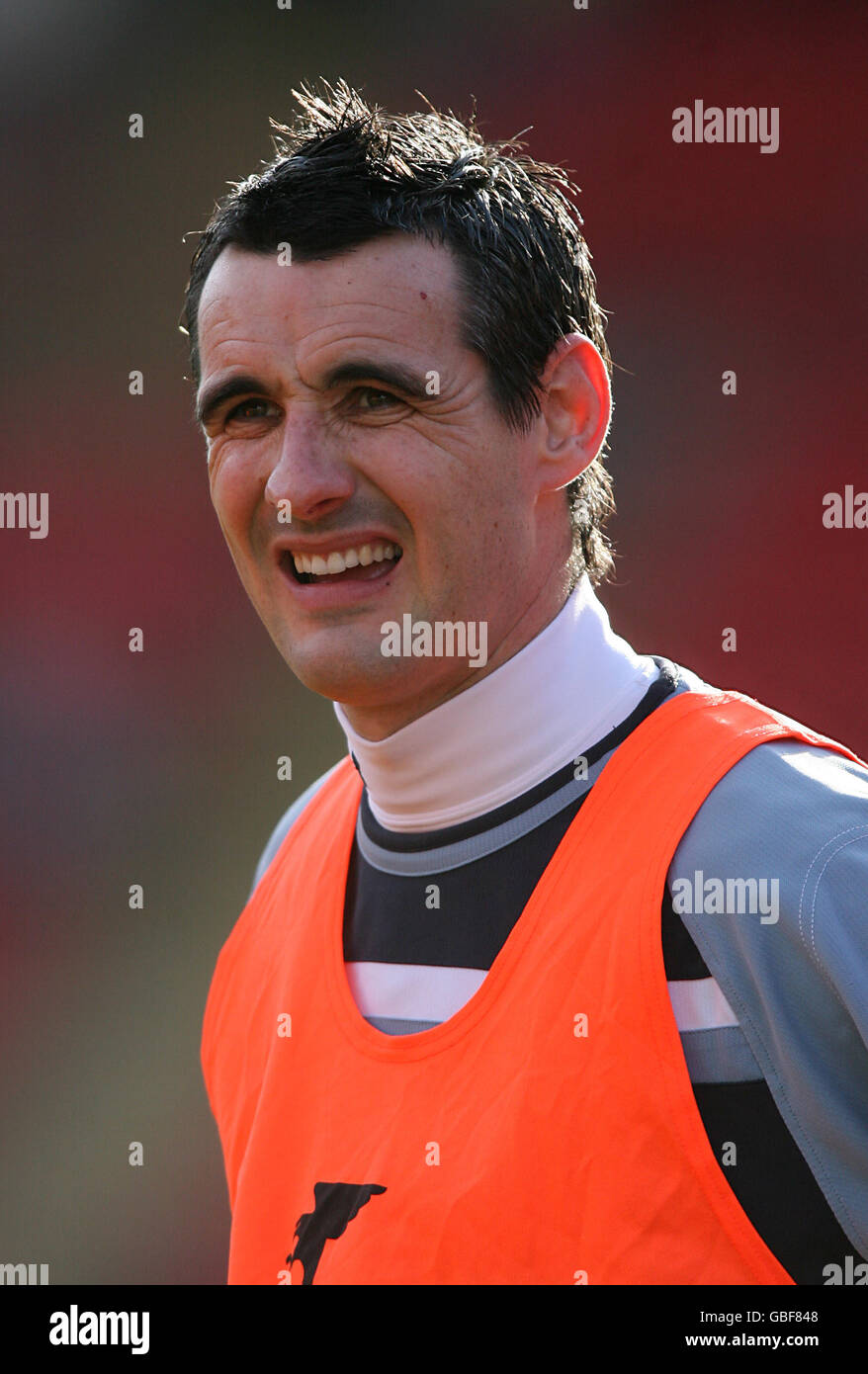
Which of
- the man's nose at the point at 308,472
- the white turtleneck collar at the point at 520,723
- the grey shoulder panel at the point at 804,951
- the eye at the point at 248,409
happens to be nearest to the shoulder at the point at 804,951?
the grey shoulder panel at the point at 804,951

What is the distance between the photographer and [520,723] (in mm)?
1484

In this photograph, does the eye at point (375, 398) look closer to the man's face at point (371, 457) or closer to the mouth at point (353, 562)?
the man's face at point (371, 457)

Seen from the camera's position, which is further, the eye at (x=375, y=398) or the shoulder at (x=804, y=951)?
the eye at (x=375, y=398)

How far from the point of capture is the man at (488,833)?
1.17 meters

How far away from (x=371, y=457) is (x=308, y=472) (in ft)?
0.23

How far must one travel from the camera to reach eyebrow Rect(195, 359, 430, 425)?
141cm

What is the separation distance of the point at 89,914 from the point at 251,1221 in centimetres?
288

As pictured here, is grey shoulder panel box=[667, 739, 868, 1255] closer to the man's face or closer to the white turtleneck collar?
the white turtleneck collar

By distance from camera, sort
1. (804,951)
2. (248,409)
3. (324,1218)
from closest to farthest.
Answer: (804,951) < (324,1218) < (248,409)

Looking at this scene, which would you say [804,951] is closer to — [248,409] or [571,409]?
[571,409]

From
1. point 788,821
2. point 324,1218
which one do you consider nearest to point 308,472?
point 788,821

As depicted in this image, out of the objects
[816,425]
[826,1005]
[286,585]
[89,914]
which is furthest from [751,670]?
[826,1005]

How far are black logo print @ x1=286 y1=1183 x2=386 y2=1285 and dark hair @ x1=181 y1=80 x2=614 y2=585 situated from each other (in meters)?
0.72
